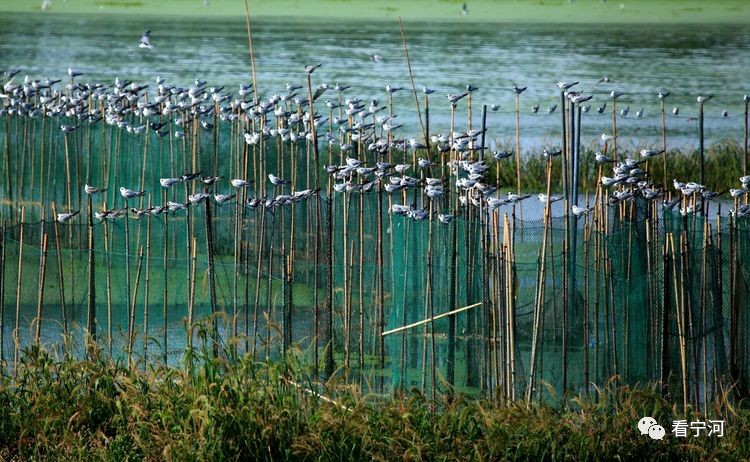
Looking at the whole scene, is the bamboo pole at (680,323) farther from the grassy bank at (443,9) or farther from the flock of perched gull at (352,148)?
the grassy bank at (443,9)

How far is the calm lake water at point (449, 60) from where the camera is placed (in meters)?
22.4

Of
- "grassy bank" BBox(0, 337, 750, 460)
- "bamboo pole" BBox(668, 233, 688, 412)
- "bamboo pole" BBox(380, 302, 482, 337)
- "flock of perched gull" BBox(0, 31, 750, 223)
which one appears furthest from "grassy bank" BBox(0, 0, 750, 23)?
"grassy bank" BBox(0, 337, 750, 460)

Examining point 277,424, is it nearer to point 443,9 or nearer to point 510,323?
point 510,323

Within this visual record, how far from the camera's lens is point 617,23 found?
47.2 meters

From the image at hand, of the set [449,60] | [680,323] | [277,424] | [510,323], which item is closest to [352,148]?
[510,323]

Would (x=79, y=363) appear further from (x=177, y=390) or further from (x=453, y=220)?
(x=453, y=220)

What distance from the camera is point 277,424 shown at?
5477 millimetres

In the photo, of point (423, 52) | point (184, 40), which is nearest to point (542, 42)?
point (423, 52)

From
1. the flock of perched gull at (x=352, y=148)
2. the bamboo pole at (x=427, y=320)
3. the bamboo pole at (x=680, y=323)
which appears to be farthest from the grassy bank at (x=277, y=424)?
the flock of perched gull at (x=352, y=148)

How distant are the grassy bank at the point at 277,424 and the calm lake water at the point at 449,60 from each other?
478 inches

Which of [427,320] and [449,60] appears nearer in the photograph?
[427,320]

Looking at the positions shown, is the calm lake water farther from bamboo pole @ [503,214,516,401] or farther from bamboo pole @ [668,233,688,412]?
bamboo pole @ [503,214,516,401]

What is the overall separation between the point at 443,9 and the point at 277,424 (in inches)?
1920

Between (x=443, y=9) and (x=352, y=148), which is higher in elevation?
(x=352, y=148)
